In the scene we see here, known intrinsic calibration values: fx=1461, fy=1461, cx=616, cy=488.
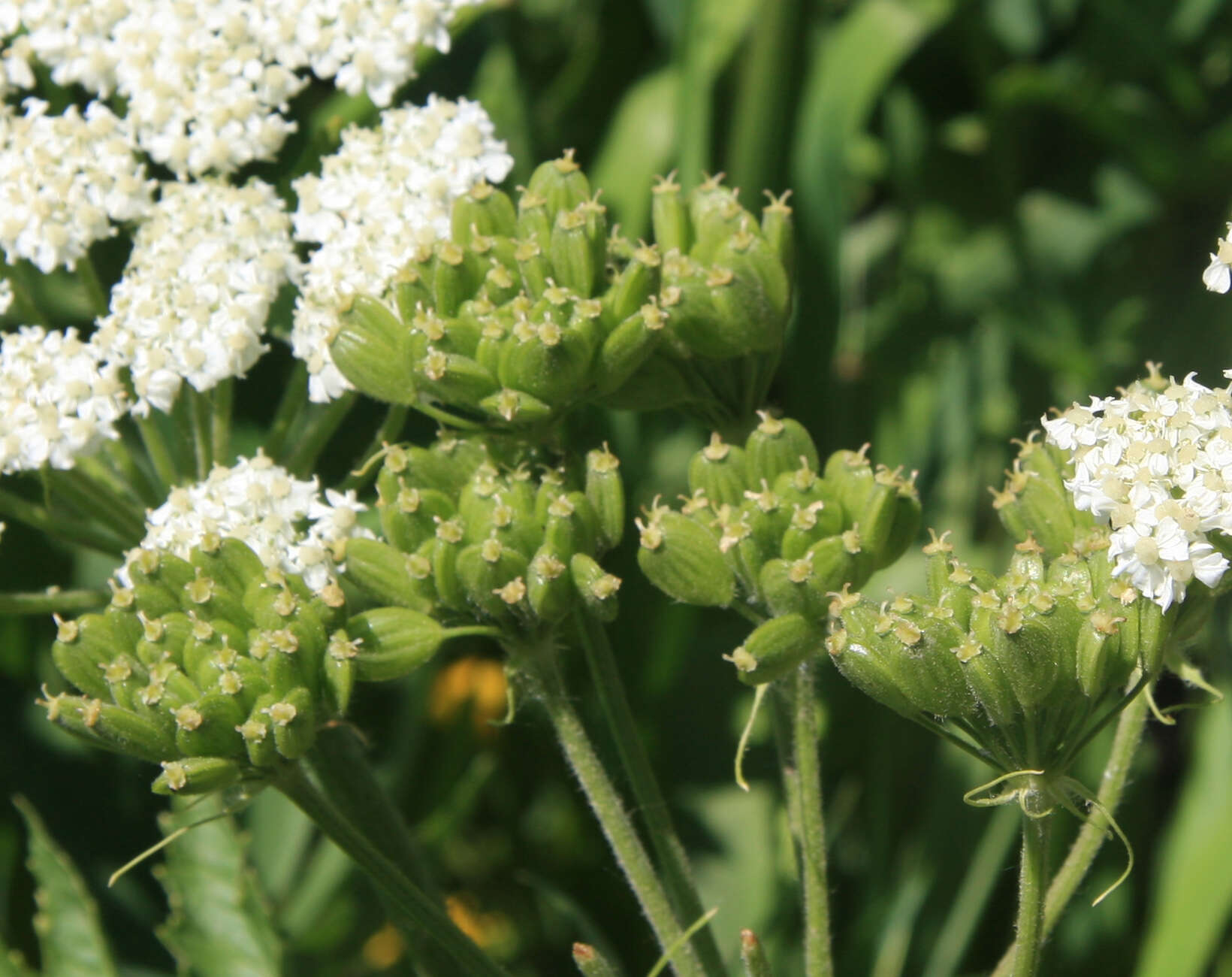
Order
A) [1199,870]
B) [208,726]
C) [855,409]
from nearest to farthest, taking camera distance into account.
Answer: [208,726] < [1199,870] < [855,409]

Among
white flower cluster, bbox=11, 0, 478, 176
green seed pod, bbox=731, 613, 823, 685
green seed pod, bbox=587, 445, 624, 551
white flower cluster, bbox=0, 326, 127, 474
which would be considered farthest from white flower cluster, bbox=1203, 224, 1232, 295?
white flower cluster, bbox=0, 326, 127, 474

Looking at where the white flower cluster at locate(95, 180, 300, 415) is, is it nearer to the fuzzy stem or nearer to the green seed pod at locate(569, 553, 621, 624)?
the fuzzy stem

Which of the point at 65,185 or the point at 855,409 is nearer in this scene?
the point at 65,185

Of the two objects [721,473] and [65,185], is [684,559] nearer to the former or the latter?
[721,473]

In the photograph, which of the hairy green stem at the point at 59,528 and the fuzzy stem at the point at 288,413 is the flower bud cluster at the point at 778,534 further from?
the hairy green stem at the point at 59,528

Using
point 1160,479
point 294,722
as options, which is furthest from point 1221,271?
point 294,722

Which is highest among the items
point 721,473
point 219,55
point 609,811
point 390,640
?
point 219,55

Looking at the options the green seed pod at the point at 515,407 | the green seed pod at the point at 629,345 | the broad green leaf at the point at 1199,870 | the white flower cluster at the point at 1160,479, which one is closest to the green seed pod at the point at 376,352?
the green seed pod at the point at 515,407
